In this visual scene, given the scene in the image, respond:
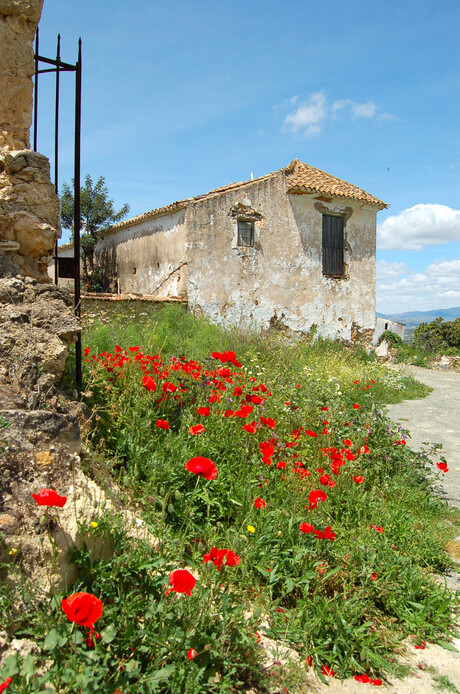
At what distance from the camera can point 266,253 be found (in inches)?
472

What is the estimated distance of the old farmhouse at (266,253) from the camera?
1101 cm

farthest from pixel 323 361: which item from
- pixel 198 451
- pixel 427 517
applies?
pixel 198 451

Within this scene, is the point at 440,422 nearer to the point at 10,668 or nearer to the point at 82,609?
the point at 82,609

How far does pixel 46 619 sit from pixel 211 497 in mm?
1330

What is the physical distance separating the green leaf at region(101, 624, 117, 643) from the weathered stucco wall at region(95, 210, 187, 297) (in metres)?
9.39

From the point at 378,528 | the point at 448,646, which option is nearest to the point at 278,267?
the point at 378,528

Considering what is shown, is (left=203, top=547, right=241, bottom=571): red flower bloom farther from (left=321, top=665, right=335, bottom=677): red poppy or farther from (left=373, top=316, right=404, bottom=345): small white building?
(left=373, top=316, right=404, bottom=345): small white building

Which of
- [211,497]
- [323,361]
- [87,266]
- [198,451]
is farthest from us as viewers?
[87,266]

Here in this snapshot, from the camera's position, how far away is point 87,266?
16250 millimetres

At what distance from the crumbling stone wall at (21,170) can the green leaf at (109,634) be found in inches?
83.4

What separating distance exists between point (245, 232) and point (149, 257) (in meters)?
2.62

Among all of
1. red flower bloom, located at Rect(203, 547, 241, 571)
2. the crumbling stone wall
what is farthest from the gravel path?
the crumbling stone wall

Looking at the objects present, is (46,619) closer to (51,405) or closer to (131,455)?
(51,405)

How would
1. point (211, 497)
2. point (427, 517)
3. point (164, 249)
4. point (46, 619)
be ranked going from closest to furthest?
1. point (46, 619)
2. point (211, 497)
3. point (427, 517)
4. point (164, 249)
